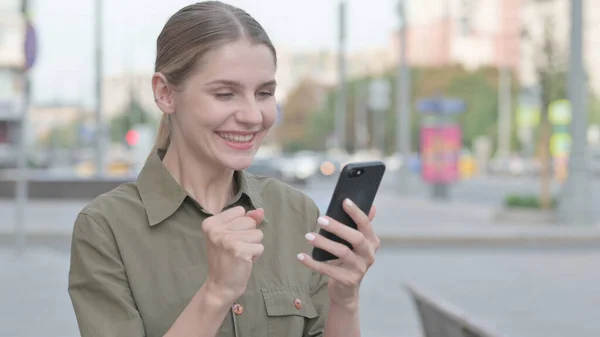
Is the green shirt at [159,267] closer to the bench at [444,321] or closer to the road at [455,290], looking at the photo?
the bench at [444,321]

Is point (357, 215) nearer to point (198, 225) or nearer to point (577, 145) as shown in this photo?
point (198, 225)

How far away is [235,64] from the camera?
2.46 m

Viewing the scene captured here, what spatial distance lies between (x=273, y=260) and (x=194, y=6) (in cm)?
60

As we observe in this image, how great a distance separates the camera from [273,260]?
8.54 ft

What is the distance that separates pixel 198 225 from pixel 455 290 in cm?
1025

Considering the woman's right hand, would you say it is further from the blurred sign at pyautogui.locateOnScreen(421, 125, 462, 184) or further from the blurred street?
the blurred sign at pyautogui.locateOnScreen(421, 125, 462, 184)

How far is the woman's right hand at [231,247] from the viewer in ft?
7.26

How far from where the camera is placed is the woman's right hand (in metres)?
2.21

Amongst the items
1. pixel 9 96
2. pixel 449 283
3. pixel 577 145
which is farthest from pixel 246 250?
pixel 9 96

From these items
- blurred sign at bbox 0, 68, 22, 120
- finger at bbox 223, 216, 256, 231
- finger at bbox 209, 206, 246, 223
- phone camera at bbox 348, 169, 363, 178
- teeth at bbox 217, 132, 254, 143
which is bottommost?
blurred sign at bbox 0, 68, 22, 120

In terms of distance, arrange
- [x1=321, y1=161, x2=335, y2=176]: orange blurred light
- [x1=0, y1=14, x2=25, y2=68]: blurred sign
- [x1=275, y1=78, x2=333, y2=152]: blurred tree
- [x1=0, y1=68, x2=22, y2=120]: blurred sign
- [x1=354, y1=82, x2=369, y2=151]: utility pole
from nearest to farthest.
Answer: [x1=321, y1=161, x2=335, y2=176]: orange blurred light
[x1=0, y1=68, x2=22, y2=120]: blurred sign
[x1=0, y1=14, x2=25, y2=68]: blurred sign
[x1=354, y1=82, x2=369, y2=151]: utility pole
[x1=275, y1=78, x2=333, y2=152]: blurred tree

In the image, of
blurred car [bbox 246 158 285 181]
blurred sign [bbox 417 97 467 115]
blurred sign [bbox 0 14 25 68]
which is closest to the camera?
blurred sign [bbox 417 97 467 115]

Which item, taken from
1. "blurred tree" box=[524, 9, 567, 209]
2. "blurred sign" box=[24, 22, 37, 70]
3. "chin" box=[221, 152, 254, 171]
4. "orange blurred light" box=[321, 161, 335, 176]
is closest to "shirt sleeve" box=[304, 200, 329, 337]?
"chin" box=[221, 152, 254, 171]

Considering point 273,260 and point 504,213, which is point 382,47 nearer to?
point 504,213
